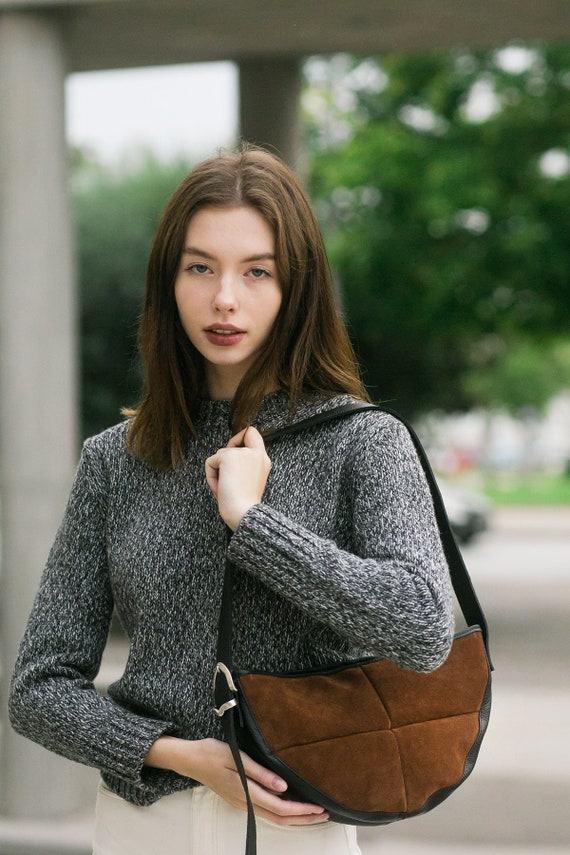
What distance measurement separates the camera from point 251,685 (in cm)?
157

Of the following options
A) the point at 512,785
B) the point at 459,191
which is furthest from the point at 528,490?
the point at 512,785

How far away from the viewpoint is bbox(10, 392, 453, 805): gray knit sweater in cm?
157

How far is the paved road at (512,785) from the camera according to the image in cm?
470

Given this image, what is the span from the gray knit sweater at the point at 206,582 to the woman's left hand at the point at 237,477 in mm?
38

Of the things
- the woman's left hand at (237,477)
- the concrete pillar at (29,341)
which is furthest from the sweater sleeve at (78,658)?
the concrete pillar at (29,341)

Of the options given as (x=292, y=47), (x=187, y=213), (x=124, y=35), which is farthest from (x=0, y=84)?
(x=187, y=213)

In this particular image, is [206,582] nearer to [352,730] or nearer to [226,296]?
[352,730]

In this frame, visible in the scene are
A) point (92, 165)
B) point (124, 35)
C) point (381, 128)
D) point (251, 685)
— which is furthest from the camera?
point (92, 165)

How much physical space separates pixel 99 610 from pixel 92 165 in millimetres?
13030

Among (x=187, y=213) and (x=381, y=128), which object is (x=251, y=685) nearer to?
(x=187, y=213)

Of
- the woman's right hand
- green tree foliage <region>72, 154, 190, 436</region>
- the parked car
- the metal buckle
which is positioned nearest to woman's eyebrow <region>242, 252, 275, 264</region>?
the metal buckle

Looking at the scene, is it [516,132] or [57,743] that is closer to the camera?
[57,743]

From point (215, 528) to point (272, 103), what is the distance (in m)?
5.62

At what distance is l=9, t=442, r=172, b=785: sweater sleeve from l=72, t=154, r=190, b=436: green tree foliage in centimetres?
930
